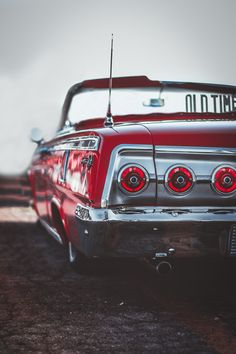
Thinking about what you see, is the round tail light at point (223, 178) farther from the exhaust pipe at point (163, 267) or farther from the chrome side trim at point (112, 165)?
the exhaust pipe at point (163, 267)

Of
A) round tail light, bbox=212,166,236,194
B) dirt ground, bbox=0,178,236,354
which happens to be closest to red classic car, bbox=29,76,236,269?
round tail light, bbox=212,166,236,194

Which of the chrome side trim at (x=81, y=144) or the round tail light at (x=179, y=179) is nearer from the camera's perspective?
the round tail light at (x=179, y=179)

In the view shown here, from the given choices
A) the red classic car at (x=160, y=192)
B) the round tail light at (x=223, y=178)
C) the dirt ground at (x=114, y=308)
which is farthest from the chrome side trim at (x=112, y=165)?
the dirt ground at (x=114, y=308)

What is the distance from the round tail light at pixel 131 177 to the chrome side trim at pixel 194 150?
0.18 metres

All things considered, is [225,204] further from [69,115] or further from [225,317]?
[69,115]

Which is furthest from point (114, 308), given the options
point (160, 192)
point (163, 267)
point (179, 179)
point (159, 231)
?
point (179, 179)

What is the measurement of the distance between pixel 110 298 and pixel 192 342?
1.07 m

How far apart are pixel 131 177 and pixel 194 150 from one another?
1.46 ft

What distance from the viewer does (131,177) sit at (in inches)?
133

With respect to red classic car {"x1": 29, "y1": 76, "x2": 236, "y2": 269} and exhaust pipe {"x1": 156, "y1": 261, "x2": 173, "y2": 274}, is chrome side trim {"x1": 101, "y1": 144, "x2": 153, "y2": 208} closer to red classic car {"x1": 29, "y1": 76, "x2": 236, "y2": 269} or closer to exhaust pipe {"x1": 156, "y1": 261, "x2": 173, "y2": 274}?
red classic car {"x1": 29, "y1": 76, "x2": 236, "y2": 269}

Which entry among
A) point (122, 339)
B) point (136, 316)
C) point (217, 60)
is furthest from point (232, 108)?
point (122, 339)

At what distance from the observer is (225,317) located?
11.5 feet

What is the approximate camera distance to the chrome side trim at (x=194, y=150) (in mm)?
3402

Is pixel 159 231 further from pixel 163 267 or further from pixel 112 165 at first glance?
pixel 112 165
